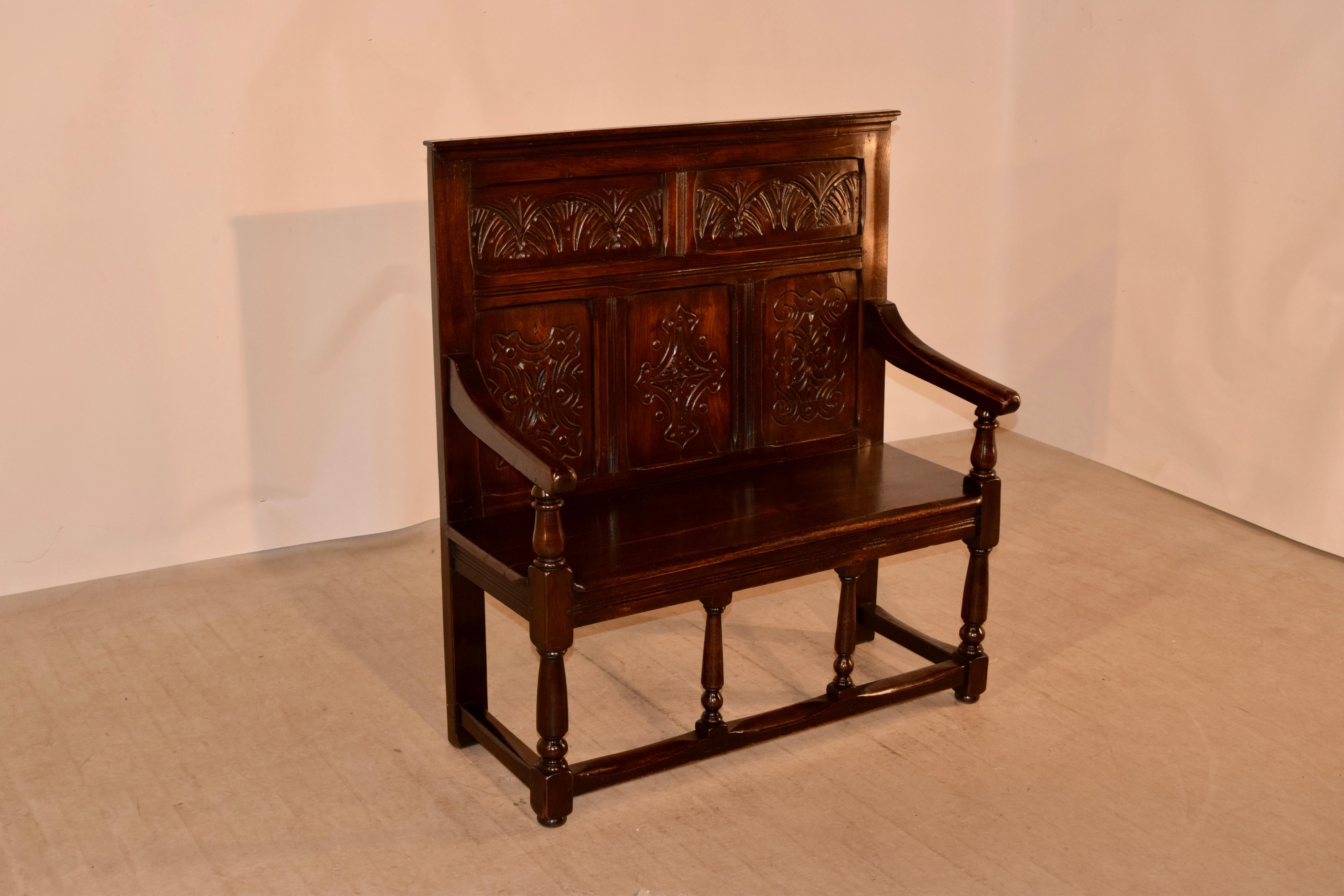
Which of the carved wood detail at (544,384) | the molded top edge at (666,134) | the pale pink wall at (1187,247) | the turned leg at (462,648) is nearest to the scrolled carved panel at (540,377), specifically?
the carved wood detail at (544,384)

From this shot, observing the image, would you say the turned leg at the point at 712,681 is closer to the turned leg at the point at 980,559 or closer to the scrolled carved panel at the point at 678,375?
the scrolled carved panel at the point at 678,375

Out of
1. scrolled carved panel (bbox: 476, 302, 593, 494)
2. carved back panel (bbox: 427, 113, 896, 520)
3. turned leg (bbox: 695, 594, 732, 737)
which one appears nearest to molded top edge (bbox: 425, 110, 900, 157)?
carved back panel (bbox: 427, 113, 896, 520)

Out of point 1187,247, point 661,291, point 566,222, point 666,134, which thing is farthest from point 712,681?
point 1187,247

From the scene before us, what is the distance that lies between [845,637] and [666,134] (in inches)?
48.1

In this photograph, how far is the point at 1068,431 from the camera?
17.8 ft

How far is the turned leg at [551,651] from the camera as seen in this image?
2.69m

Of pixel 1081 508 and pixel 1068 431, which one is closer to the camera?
pixel 1081 508

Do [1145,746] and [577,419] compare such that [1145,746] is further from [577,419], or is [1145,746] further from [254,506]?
[254,506]

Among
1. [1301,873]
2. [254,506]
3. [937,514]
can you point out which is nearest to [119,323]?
[254,506]

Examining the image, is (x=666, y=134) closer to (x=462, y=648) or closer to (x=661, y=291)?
(x=661, y=291)

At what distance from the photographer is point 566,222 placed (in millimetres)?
3027

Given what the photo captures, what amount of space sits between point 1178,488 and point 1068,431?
0.56m

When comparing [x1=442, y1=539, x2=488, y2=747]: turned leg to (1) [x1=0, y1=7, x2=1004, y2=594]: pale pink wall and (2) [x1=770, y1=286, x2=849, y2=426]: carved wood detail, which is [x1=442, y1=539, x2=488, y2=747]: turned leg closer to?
(2) [x1=770, y1=286, x2=849, y2=426]: carved wood detail

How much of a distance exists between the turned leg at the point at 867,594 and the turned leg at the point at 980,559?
30cm
